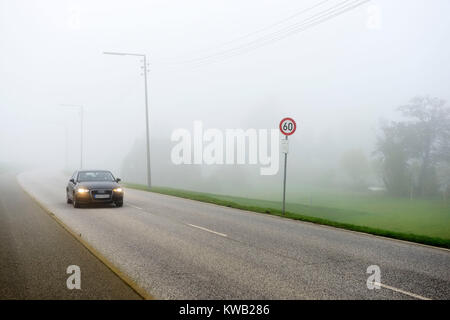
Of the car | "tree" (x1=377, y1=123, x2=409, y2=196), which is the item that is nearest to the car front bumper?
the car

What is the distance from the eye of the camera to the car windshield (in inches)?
680

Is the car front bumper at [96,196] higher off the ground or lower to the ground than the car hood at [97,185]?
lower

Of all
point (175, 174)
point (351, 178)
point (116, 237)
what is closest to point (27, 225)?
point (116, 237)

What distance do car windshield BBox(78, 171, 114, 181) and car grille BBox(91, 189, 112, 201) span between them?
152 cm

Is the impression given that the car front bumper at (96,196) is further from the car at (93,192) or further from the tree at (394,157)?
the tree at (394,157)

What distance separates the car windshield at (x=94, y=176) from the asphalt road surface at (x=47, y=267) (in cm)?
626

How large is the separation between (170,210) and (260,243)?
7.16 metres

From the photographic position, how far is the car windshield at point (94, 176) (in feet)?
56.6

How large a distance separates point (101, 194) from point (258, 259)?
33.8 feet

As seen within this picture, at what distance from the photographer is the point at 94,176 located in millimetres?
17625

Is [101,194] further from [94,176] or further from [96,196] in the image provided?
[94,176]

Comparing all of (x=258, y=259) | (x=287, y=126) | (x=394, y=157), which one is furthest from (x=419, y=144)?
(x=258, y=259)

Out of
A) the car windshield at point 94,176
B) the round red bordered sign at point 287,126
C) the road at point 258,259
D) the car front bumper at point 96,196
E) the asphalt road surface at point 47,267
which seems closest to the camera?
the asphalt road surface at point 47,267

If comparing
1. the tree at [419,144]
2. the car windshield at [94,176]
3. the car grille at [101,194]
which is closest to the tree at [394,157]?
the tree at [419,144]
